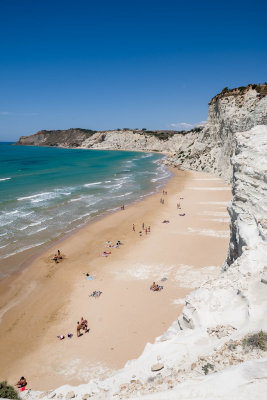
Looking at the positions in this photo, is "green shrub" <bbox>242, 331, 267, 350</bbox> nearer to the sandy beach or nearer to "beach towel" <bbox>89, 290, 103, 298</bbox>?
the sandy beach

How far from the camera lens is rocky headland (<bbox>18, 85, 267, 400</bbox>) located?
444 cm

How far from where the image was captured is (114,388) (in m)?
5.68

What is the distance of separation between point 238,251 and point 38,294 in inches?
459

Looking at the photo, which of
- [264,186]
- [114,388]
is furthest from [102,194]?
[114,388]

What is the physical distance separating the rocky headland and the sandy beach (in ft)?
12.6

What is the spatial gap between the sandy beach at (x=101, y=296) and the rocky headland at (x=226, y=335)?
3832 mm

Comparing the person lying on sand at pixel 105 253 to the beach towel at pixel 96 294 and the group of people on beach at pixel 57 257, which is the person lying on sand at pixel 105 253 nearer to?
the group of people on beach at pixel 57 257

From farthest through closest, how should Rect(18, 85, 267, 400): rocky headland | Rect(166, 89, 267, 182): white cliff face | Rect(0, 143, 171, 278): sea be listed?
Rect(166, 89, 267, 182): white cliff face
Rect(0, 143, 171, 278): sea
Rect(18, 85, 267, 400): rocky headland

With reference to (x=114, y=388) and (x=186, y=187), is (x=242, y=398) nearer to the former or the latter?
(x=114, y=388)

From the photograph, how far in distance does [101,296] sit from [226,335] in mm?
10218

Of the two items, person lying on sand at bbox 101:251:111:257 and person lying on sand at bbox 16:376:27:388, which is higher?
person lying on sand at bbox 101:251:111:257

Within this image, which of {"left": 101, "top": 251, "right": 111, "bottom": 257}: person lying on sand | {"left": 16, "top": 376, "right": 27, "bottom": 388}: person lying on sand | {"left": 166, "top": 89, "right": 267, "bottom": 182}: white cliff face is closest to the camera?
{"left": 16, "top": 376, "right": 27, "bottom": 388}: person lying on sand

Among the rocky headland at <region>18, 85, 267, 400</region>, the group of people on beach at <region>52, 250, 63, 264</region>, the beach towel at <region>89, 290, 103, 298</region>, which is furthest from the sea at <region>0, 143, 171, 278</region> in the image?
the rocky headland at <region>18, 85, 267, 400</region>

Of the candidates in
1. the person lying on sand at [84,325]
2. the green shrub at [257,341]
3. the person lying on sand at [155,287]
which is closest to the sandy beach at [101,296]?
the person lying on sand at [84,325]
